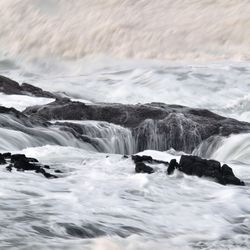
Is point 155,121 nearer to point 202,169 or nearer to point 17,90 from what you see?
point 202,169

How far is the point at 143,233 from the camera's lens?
694 cm

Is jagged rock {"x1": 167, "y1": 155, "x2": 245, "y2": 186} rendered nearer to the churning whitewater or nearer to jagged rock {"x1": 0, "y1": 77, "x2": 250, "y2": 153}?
the churning whitewater

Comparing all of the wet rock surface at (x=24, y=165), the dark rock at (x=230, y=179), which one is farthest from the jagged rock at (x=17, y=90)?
the dark rock at (x=230, y=179)

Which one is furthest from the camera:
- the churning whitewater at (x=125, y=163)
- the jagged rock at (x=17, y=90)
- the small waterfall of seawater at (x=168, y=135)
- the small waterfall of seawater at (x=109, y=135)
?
the jagged rock at (x=17, y=90)

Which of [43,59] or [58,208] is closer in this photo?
[58,208]

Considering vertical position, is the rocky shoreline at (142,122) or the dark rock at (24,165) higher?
the rocky shoreline at (142,122)

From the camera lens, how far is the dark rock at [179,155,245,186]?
403 inches

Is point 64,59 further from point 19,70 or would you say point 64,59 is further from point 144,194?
point 144,194

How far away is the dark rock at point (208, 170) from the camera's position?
1024cm

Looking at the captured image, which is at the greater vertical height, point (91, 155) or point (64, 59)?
point (64, 59)

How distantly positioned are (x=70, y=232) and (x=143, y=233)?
0.78 meters

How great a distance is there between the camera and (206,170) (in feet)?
34.4

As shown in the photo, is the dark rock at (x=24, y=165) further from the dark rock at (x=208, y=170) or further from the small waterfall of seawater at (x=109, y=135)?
the small waterfall of seawater at (x=109, y=135)

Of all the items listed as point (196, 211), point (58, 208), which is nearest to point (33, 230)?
point (58, 208)
